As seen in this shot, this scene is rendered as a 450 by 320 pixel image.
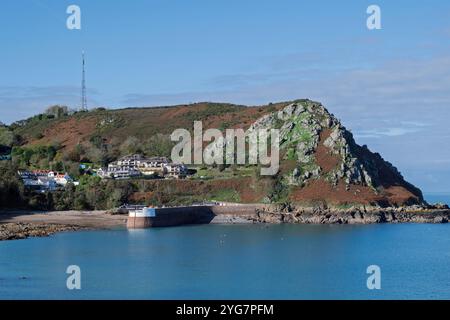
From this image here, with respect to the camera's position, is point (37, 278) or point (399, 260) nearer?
point (37, 278)

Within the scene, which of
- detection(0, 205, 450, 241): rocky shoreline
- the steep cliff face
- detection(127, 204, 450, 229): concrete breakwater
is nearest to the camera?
detection(0, 205, 450, 241): rocky shoreline

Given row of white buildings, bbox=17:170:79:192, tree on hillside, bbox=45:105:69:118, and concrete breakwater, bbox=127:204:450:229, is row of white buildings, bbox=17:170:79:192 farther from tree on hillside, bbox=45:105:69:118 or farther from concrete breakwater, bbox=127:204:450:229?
tree on hillside, bbox=45:105:69:118

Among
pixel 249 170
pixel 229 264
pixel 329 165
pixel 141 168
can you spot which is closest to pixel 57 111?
pixel 141 168

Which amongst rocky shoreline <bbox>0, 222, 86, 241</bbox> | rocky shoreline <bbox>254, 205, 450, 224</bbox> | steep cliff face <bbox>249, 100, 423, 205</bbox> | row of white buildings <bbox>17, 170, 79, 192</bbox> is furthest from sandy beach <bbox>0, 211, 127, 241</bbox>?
steep cliff face <bbox>249, 100, 423, 205</bbox>

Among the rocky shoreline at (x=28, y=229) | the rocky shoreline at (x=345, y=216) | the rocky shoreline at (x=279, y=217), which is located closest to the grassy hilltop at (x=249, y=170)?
the rocky shoreline at (x=345, y=216)

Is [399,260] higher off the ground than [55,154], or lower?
lower
